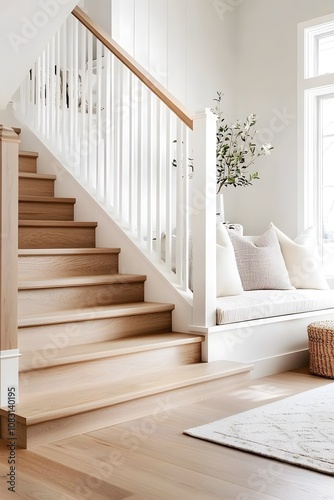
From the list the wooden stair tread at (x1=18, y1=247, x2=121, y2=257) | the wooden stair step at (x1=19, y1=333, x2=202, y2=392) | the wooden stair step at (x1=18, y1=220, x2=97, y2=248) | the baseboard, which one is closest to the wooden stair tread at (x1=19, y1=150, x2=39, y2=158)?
the wooden stair step at (x1=18, y1=220, x2=97, y2=248)

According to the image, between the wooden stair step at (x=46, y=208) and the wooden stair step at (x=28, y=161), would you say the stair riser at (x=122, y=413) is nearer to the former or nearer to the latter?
the wooden stair step at (x=46, y=208)

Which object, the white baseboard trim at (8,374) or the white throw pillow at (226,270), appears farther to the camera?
the white throw pillow at (226,270)

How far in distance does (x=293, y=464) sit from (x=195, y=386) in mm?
856

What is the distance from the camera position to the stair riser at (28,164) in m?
4.37

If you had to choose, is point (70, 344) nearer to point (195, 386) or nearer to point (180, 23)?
point (195, 386)

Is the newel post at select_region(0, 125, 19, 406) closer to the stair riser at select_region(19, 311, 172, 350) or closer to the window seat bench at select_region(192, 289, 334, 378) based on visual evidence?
the stair riser at select_region(19, 311, 172, 350)

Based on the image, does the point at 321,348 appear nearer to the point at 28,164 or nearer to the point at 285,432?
the point at 285,432

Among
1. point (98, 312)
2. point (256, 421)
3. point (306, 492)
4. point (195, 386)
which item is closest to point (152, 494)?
point (306, 492)

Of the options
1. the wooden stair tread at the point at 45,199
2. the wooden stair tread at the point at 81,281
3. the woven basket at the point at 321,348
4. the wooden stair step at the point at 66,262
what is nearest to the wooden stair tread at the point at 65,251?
the wooden stair step at the point at 66,262

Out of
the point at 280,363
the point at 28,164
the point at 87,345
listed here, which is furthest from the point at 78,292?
the point at 28,164

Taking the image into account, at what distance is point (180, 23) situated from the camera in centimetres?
515

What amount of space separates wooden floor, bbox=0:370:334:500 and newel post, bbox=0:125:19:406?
0.31m

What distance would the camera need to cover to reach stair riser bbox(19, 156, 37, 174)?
4.37 meters

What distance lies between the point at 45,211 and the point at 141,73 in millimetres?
1093
